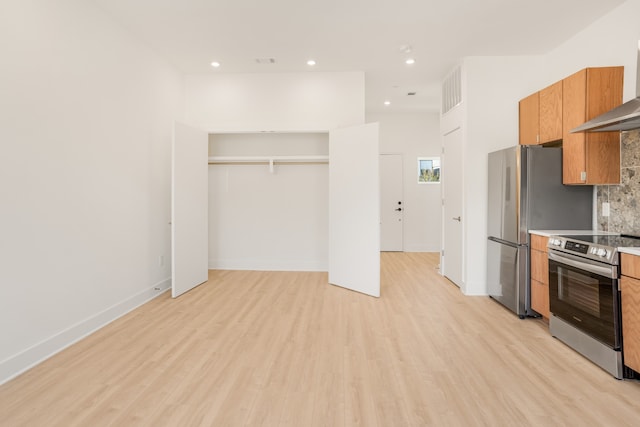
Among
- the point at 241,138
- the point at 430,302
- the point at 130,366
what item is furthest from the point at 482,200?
the point at 130,366

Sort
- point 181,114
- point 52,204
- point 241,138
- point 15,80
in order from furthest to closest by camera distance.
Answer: point 241,138 → point 181,114 → point 52,204 → point 15,80

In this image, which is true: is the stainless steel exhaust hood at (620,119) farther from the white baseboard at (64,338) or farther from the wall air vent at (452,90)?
the white baseboard at (64,338)

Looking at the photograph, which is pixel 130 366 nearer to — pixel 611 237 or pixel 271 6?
pixel 271 6

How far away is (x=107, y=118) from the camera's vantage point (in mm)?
3289

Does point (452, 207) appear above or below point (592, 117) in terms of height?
below

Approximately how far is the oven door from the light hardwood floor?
0.92ft

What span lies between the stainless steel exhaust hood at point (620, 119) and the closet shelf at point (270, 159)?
10.5ft

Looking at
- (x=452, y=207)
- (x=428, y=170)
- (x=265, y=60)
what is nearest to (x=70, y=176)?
(x=265, y=60)

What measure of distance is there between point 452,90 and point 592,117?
2090 mm

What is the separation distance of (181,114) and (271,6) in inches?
97.1

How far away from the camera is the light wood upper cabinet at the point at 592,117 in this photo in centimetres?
296

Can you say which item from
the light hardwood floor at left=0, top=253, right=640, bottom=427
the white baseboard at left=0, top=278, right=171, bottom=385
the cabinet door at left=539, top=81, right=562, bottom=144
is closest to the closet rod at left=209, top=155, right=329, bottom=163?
the white baseboard at left=0, top=278, right=171, bottom=385

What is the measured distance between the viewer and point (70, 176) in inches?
112

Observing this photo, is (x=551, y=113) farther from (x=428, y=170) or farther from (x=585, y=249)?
(x=428, y=170)
